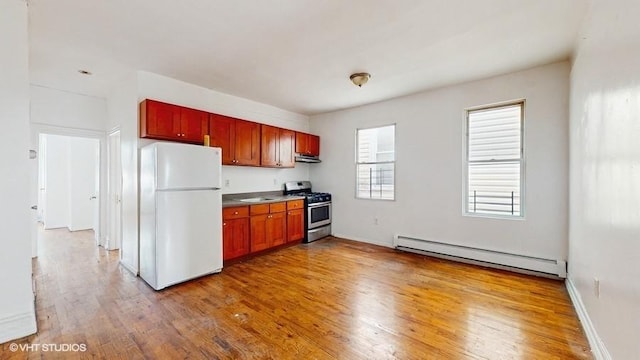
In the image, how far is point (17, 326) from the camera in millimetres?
2057

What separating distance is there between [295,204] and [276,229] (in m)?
0.60

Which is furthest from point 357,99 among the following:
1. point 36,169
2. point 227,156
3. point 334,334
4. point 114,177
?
point 36,169

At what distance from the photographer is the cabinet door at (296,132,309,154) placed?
518 cm

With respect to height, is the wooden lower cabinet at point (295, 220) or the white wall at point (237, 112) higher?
the white wall at point (237, 112)

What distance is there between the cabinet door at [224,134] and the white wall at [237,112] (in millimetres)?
338

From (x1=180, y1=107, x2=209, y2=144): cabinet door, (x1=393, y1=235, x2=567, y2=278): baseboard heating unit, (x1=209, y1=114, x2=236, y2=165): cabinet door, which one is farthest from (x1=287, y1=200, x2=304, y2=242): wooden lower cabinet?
(x1=180, y1=107, x2=209, y2=144): cabinet door

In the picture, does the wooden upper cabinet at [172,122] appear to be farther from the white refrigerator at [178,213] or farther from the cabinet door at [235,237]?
the cabinet door at [235,237]

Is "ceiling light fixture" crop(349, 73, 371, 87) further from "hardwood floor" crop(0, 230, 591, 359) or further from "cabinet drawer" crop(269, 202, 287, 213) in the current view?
"hardwood floor" crop(0, 230, 591, 359)

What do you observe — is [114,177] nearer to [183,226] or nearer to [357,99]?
[183,226]

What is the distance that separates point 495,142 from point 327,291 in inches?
119

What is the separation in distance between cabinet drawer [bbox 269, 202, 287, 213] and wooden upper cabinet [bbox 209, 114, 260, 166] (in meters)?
0.75

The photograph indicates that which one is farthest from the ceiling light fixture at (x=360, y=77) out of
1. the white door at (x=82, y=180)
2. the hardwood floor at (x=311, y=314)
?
the white door at (x=82, y=180)

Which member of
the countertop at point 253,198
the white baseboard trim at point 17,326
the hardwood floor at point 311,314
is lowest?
the hardwood floor at point 311,314

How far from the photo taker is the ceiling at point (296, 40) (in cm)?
213
